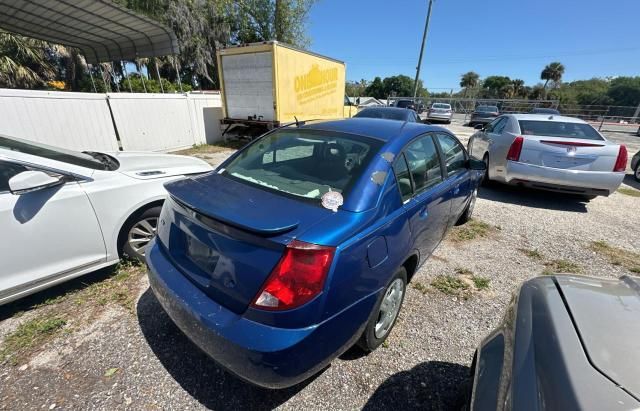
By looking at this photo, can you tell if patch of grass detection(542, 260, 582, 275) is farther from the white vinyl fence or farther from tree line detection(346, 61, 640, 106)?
tree line detection(346, 61, 640, 106)

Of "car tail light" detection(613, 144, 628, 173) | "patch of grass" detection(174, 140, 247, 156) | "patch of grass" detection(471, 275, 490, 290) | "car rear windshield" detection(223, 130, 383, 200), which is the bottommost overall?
"patch of grass" detection(471, 275, 490, 290)

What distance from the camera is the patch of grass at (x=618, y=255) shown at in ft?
11.3

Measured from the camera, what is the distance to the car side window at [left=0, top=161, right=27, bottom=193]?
7.01ft

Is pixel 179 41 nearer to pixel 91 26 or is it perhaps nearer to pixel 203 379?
pixel 91 26

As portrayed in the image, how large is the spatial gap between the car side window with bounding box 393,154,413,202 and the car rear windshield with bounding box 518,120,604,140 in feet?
14.6

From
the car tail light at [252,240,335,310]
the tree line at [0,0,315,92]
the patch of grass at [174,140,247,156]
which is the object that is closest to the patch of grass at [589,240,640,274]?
the car tail light at [252,240,335,310]

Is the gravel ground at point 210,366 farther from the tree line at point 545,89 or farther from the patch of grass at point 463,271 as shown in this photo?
the tree line at point 545,89

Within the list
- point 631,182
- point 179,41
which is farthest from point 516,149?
point 179,41

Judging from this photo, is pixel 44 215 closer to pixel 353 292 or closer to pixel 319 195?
pixel 319 195

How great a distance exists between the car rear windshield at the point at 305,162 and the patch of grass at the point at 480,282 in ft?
6.50

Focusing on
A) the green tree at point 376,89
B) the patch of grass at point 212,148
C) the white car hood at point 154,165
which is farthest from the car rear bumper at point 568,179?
the green tree at point 376,89

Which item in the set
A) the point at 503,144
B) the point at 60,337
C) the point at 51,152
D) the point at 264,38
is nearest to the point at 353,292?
the point at 60,337

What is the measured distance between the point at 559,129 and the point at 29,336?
24.9ft

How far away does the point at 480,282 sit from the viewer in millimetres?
3041
